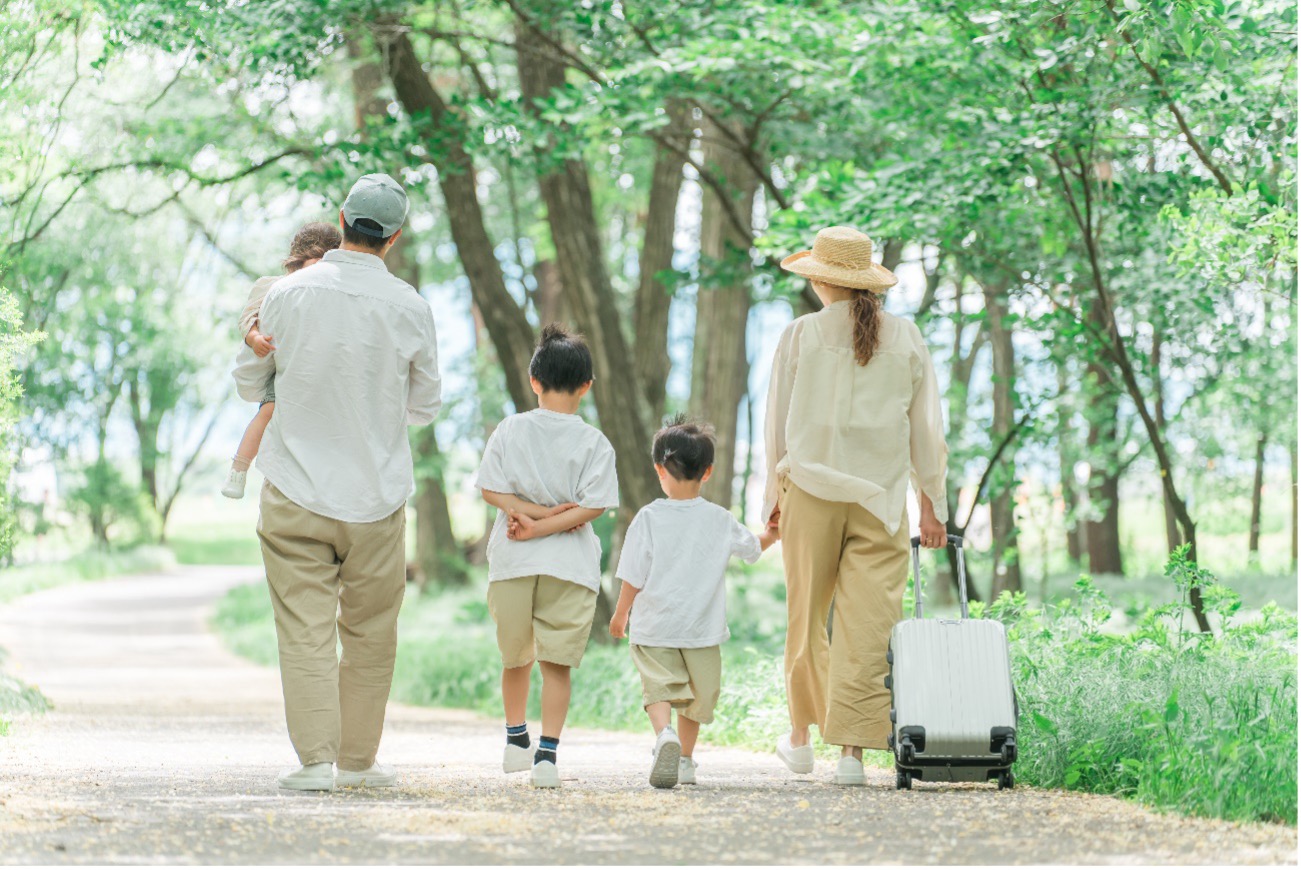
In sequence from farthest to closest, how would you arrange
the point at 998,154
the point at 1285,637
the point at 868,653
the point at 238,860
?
1. the point at 998,154
2. the point at 1285,637
3. the point at 868,653
4. the point at 238,860

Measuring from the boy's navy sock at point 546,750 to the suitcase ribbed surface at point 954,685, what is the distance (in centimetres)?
123

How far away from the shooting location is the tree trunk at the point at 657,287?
13320mm

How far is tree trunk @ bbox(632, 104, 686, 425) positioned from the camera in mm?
13320

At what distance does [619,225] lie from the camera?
27.0 metres

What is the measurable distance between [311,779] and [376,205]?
1.96 meters

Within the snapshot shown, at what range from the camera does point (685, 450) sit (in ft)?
18.4

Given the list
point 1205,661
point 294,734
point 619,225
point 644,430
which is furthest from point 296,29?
Result: point 619,225

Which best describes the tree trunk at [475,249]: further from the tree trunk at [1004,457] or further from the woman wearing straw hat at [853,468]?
the woman wearing straw hat at [853,468]

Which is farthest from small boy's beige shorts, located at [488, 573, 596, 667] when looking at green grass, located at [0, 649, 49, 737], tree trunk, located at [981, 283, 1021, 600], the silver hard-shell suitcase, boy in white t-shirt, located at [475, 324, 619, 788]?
tree trunk, located at [981, 283, 1021, 600]

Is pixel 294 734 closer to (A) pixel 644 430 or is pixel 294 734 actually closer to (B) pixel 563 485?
(B) pixel 563 485

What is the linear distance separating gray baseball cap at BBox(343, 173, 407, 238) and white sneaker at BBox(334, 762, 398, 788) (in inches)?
73.7

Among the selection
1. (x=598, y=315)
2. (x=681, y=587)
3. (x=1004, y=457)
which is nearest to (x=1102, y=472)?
(x=1004, y=457)

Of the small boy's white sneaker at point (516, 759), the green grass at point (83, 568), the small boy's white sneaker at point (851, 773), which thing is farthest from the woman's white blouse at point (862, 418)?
the green grass at point (83, 568)

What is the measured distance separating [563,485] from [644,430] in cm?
628
